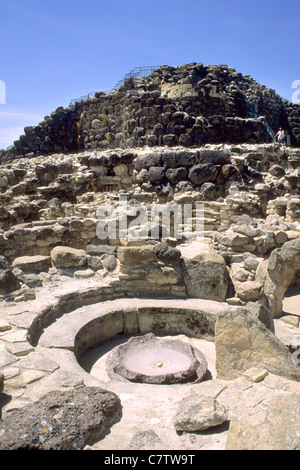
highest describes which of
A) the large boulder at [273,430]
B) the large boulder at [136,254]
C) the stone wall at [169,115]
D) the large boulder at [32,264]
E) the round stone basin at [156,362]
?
the stone wall at [169,115]

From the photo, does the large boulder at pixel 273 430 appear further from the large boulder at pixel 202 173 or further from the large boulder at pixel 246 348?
the large boulder at pixel 202 173

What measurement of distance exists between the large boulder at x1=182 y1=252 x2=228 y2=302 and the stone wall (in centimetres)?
847

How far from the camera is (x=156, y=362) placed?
419 centimetres

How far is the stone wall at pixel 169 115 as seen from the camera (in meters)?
13.5

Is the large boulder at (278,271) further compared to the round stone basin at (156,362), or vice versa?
the large boulder at (278,271)

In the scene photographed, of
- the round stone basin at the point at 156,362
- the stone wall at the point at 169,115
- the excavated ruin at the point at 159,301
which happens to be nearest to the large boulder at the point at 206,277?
the excavated ruin at the point at 159,301

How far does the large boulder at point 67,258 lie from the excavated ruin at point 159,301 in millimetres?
17

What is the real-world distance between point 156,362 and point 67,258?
99.4 inches

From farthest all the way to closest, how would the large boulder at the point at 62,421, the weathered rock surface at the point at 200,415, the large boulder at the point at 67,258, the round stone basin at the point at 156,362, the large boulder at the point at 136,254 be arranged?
the large boulder at the point at 67,258
the large boulder at the point at 136,254
the round stone basin at the point at 156,362
the weathered rock surface at the point at 200,415
the large boulder at the point at 62,421

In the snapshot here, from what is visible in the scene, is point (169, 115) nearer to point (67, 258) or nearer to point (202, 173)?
point (202, 173)

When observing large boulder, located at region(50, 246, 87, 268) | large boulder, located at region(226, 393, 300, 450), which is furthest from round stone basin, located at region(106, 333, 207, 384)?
large boulder, located at region(50, 246, 87, 268)

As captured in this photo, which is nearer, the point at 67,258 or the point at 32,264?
the point at 32,264

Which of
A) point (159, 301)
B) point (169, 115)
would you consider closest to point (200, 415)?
point (159, 301)

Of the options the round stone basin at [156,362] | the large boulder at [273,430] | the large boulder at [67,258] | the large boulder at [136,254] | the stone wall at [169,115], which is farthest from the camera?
the stone wall at [169,115]
